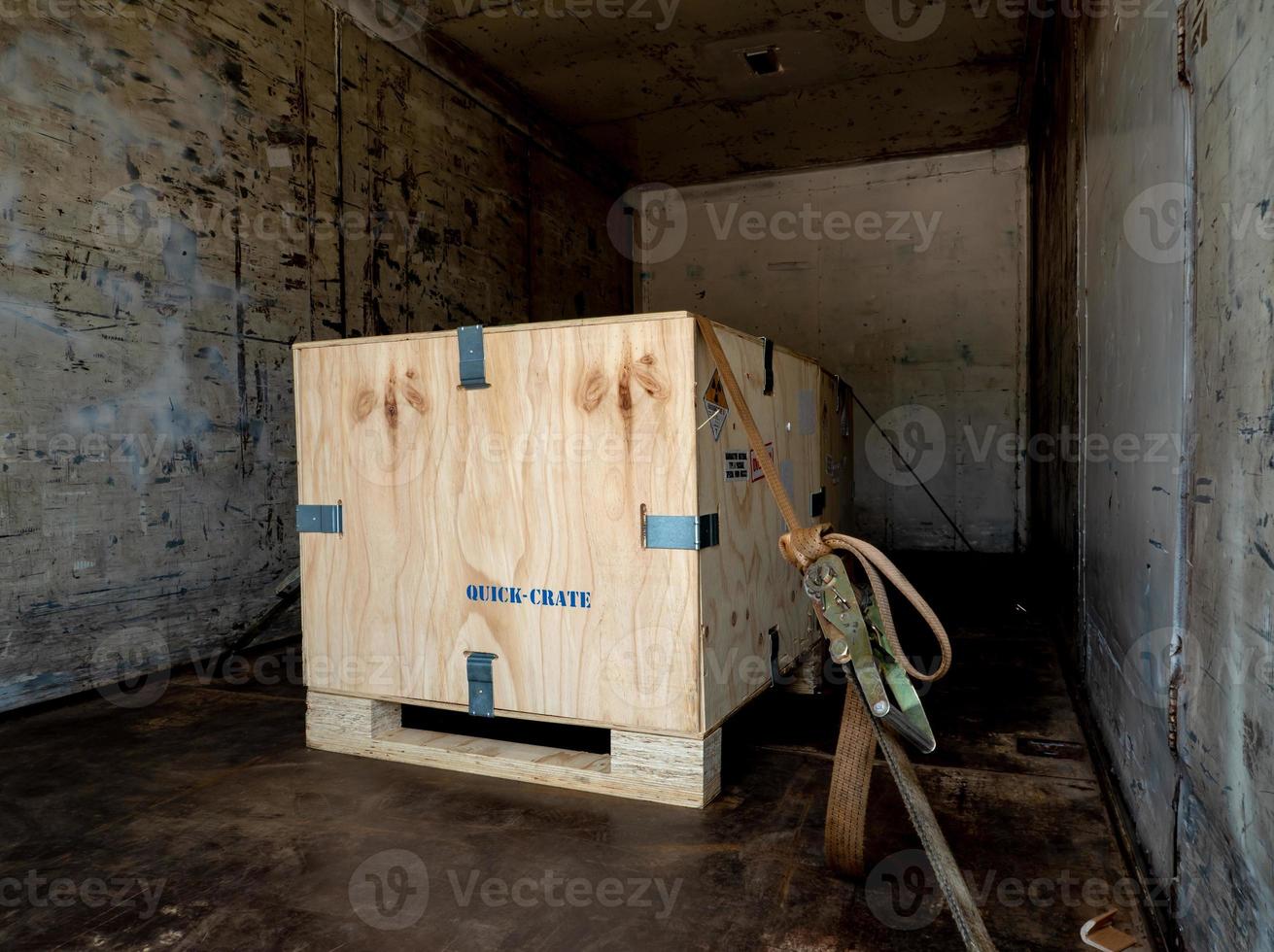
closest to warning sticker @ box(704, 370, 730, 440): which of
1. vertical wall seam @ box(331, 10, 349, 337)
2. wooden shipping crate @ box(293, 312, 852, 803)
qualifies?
wooden shipping crate @ box(293, 312, 852, 803)

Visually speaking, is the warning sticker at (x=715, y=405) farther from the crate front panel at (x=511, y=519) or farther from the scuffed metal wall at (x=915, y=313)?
the scuffed metal wall at (x=915, y=313)

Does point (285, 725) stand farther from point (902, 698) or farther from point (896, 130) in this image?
point (896, 130)

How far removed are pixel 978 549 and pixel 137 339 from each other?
25.0 feet

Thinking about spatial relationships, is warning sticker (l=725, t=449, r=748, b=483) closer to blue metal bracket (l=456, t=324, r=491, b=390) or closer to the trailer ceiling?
blue metal bracket (l=456, t=324, r=491, b=390)

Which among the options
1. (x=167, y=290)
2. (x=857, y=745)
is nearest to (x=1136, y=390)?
(x=857, y=745)

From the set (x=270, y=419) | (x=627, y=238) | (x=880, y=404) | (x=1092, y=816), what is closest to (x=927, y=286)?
(x=880, y=404)

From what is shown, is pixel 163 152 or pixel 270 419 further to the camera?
pixel 270 419

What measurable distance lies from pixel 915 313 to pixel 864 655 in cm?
771

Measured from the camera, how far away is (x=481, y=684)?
8.80 feet

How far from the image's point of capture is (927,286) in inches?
344

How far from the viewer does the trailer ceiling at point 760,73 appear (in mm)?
6195

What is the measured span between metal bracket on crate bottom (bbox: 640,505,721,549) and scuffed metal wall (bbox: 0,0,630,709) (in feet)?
9.89

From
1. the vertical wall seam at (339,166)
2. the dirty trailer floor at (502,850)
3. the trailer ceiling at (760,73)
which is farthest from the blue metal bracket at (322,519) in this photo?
the trailer ceiling at (760,73)

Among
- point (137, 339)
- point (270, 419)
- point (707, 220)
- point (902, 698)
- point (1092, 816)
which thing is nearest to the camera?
point (902, 698)
